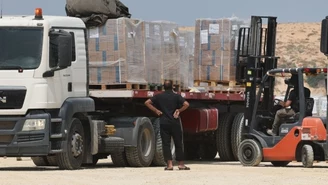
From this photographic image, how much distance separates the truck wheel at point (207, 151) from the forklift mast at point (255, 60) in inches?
128

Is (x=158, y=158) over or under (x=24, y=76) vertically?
under

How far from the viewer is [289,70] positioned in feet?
72.2

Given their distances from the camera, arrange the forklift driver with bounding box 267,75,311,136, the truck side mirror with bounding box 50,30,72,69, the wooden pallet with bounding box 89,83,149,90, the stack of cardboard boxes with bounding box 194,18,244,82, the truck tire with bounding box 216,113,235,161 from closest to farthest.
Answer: the truck side mirror with bounding box 50,30,72,69 → the wooden pallet with bounding box 89,83,149,90 → the forklift driver with bounding box 267,75,311,136 → the stack of cardboard boxes with bounding box 194,18,244,82 → the truck tire with bounding box 216,113,235,161

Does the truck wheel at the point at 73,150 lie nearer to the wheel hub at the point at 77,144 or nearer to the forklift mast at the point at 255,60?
the wheel hub at the point at 77,144

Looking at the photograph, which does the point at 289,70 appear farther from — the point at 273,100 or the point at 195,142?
the point at 195,142

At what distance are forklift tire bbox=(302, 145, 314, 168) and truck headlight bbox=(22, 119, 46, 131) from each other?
18.6 feet

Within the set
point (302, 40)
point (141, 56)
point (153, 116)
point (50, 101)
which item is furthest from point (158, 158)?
point (302, 40)

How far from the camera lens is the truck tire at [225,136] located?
25.7m

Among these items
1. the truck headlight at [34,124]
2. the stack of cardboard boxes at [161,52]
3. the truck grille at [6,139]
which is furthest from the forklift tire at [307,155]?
the truck grille at [6,139]

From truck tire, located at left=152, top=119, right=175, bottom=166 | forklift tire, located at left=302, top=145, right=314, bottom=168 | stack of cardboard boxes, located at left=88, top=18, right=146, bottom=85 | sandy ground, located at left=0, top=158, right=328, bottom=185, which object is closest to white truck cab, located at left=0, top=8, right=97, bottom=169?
sandy ground, located at left=0, top=158, right=328, bottom=185

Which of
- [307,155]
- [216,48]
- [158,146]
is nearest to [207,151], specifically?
[216,48]

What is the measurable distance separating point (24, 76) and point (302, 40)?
91.8 metres

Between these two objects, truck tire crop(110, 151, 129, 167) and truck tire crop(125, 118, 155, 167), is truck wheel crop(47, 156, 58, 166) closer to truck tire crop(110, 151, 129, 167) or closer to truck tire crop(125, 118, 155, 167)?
truck tire crop(110, 151, 129, 167)

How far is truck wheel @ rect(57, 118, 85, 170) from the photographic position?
1925 centimetres
